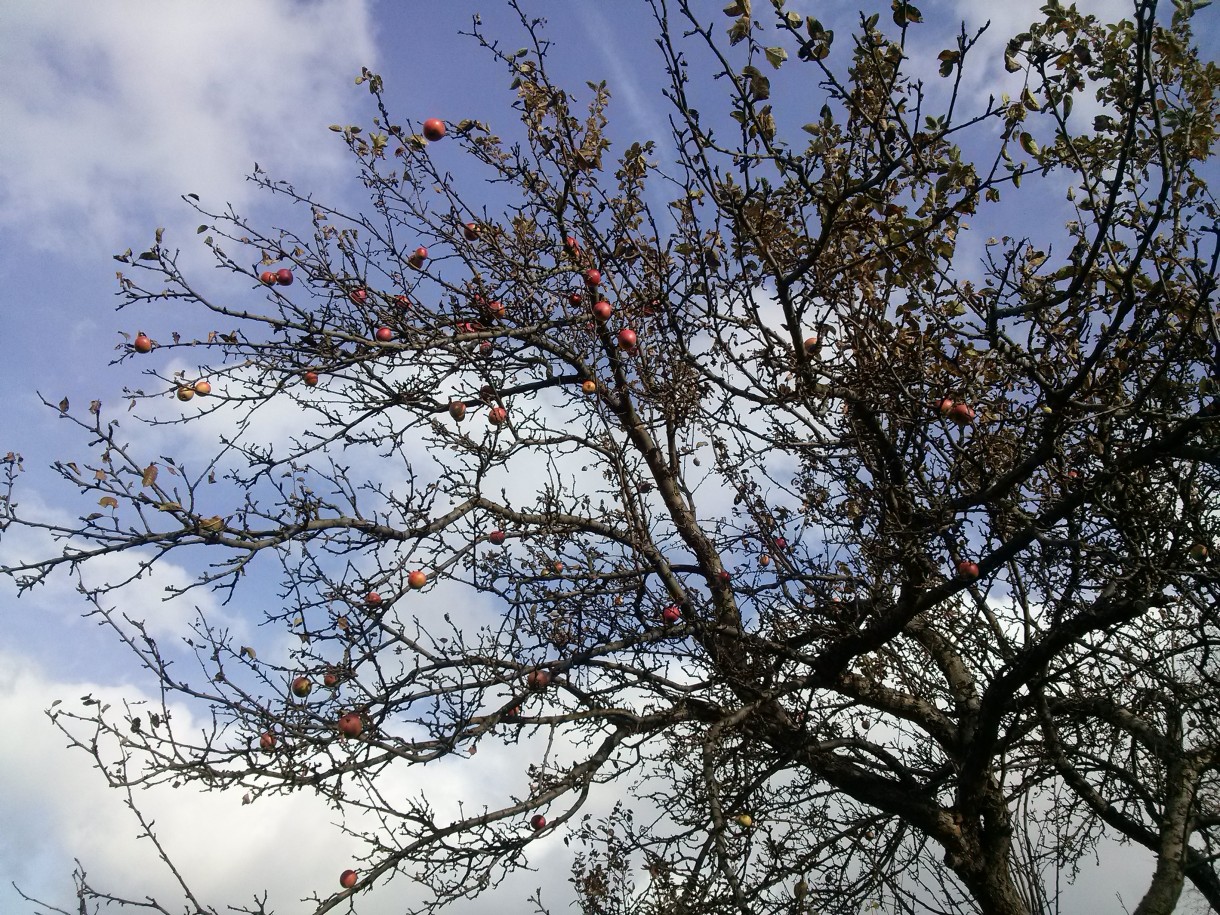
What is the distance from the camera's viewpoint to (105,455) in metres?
4.20

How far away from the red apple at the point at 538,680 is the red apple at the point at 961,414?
8.26 feet

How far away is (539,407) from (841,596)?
7.04ft

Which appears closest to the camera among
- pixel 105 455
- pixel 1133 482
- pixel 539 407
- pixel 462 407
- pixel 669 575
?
pixel 1133 482

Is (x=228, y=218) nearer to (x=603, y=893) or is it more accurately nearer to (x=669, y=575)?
(x=669, y=575)

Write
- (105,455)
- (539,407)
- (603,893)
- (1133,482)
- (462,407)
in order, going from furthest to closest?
(603,893)
(539,407)
(462,407)
(105,455)
(1133,482)

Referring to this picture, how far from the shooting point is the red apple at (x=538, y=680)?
455 centimetres

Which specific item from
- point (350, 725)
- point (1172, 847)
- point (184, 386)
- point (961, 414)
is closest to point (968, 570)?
point (961, 414)

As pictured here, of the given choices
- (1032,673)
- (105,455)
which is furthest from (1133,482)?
(105,455)

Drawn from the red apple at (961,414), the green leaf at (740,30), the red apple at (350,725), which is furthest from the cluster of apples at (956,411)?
the red apple at (350,725)

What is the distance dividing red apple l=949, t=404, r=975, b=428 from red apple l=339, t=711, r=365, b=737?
10.8 feet

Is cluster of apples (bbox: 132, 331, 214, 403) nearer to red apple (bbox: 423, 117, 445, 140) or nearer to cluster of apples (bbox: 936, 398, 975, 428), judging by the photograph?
red apple (bbox: 423, 117, 445, 140)

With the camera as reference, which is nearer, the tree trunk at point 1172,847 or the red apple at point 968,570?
the red apple at point 968,570

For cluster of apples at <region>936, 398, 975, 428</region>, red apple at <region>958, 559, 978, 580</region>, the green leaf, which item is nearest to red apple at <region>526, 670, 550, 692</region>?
red apple at <region>958, 559, 978, 580</region>

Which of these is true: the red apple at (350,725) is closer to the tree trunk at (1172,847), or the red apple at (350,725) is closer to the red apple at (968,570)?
the red apple at (968,570)
